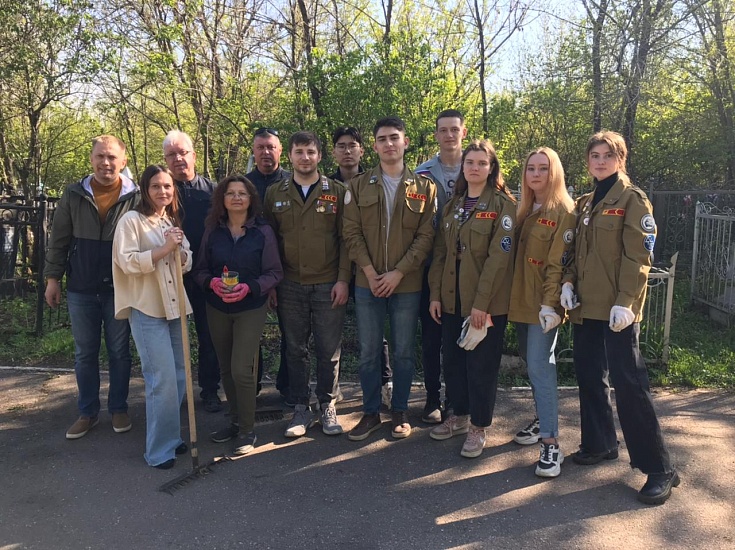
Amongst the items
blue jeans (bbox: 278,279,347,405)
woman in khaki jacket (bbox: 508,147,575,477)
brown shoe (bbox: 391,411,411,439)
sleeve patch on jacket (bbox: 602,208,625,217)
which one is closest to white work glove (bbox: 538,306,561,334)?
woman in khaki jacket (bbox: 508,147,575,477)

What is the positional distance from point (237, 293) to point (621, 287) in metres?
2.43

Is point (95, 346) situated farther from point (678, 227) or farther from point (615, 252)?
point (678, 227)

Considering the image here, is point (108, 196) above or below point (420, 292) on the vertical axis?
above

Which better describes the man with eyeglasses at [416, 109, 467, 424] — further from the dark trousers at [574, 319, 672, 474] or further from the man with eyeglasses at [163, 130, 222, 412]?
the man with eyeglasses at [163, 130, 222, 412]

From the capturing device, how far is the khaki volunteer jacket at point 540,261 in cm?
347

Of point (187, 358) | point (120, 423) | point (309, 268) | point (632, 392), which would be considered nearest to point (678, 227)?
point (632, 392)

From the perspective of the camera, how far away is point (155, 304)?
12.2ft

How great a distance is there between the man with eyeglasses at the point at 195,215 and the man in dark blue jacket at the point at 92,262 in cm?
37

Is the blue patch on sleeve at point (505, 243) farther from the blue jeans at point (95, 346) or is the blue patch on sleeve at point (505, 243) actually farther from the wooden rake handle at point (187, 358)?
the blue jeans at point (95, 346)

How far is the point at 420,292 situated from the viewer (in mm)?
4129

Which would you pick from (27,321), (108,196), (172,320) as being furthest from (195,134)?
(172,320)

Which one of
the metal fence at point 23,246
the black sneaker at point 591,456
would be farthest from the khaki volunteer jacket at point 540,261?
the metal fence at point 23,246

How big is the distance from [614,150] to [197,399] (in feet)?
12.8

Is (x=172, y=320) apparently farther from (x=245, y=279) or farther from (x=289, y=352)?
(x=289, y=352)
